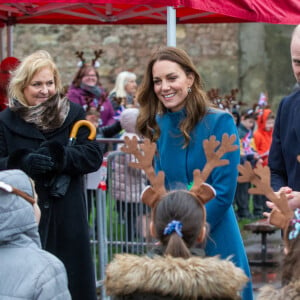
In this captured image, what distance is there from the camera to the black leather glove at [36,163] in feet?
16.3

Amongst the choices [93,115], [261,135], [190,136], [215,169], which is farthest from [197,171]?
[261,135]

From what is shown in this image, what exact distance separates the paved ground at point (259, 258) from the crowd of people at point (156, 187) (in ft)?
8.97

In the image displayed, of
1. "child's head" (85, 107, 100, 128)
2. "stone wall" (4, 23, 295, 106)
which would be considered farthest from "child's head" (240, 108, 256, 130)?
"stone wall" (4, 23, 295, 106)

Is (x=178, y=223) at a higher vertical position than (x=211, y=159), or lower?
lower

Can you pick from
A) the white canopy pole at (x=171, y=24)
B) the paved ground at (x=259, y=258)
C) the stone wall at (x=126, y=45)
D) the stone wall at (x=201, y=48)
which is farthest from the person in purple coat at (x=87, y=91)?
the stone wall at (x=201, y=48)

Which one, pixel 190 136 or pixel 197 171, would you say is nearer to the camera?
pixel 197 171

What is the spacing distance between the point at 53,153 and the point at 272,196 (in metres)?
2.15

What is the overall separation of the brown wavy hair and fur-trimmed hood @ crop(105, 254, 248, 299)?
1.17 m

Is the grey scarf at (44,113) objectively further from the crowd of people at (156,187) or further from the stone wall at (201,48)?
the stone wall at (201,48)

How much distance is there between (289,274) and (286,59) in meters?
17.6

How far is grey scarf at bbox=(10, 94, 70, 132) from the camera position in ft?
17.0

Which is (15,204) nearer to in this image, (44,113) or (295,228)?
(295,228)

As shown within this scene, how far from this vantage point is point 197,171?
3580 mm

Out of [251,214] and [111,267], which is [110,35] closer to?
[251,214]
